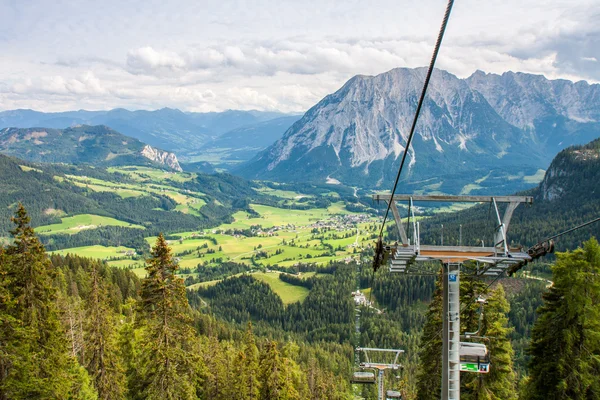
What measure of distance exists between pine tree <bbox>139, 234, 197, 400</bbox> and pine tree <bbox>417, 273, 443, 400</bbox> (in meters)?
16.4

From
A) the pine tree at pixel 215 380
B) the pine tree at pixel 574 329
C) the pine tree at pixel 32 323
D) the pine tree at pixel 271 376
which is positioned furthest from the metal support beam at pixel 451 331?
the pine tree at pixel 215 380

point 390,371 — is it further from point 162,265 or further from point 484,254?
point 484,254

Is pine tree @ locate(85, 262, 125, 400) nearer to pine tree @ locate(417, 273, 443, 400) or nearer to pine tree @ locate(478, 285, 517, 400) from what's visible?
pine tree @ locate(417, 273, 443, 400)

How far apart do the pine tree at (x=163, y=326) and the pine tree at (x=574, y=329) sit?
19720 millimetres

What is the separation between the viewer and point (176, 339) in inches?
1059

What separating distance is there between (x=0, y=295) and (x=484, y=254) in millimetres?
21326

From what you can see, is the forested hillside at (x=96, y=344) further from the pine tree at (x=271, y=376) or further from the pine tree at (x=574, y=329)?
the pine tree at (x=574, y=329)

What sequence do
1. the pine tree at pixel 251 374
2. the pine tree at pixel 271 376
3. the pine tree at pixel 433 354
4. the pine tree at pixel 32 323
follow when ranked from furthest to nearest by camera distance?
the pine tree at pixel 271 376 → the pine tree at pixel 251 374 → the pine tree at pixel 433 354 → the pine tree at pixel 32 323

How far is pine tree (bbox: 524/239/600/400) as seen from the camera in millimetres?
22500

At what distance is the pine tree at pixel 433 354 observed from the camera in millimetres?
31656

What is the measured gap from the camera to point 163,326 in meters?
26.3

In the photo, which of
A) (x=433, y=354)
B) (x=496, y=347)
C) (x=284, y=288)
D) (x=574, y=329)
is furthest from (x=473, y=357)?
(x=284, y=288)

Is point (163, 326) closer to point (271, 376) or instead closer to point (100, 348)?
point (100, 348)

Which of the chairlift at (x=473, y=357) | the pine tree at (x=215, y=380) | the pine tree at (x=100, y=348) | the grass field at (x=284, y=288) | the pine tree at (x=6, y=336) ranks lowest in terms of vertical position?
the grass field at (x=284, y=288)
